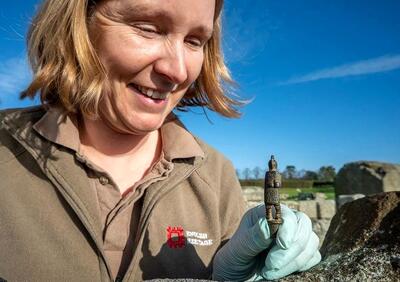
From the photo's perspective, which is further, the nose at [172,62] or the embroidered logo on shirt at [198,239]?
the embroidered logo on shirt at [198,239]

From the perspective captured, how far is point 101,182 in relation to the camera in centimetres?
223

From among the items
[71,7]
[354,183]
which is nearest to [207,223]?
[71,7]

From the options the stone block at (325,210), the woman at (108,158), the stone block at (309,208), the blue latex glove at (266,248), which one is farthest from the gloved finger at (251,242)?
the stone block at (325,210)

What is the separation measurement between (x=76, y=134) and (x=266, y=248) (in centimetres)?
118

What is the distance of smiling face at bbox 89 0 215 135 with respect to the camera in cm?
203

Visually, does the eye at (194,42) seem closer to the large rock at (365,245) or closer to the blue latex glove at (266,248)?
the blue latex glove at (266,248)

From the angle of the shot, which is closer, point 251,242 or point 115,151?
point 251,242

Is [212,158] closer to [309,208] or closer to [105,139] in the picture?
[105,139]

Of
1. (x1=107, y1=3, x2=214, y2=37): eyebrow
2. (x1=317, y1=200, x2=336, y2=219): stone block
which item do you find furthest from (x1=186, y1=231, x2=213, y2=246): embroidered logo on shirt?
(x1=317, y1=200, x2=336, y2=219): stone block

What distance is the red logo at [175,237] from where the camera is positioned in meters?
2.29

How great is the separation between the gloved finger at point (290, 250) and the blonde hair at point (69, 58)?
3.65 ft

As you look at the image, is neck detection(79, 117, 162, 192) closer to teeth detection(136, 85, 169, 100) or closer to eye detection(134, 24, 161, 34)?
teeth detection(136, 85, 169, 100)

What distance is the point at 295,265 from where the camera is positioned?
1554 millimetres

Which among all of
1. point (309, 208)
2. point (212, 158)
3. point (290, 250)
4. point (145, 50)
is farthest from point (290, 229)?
point (309, 208)
